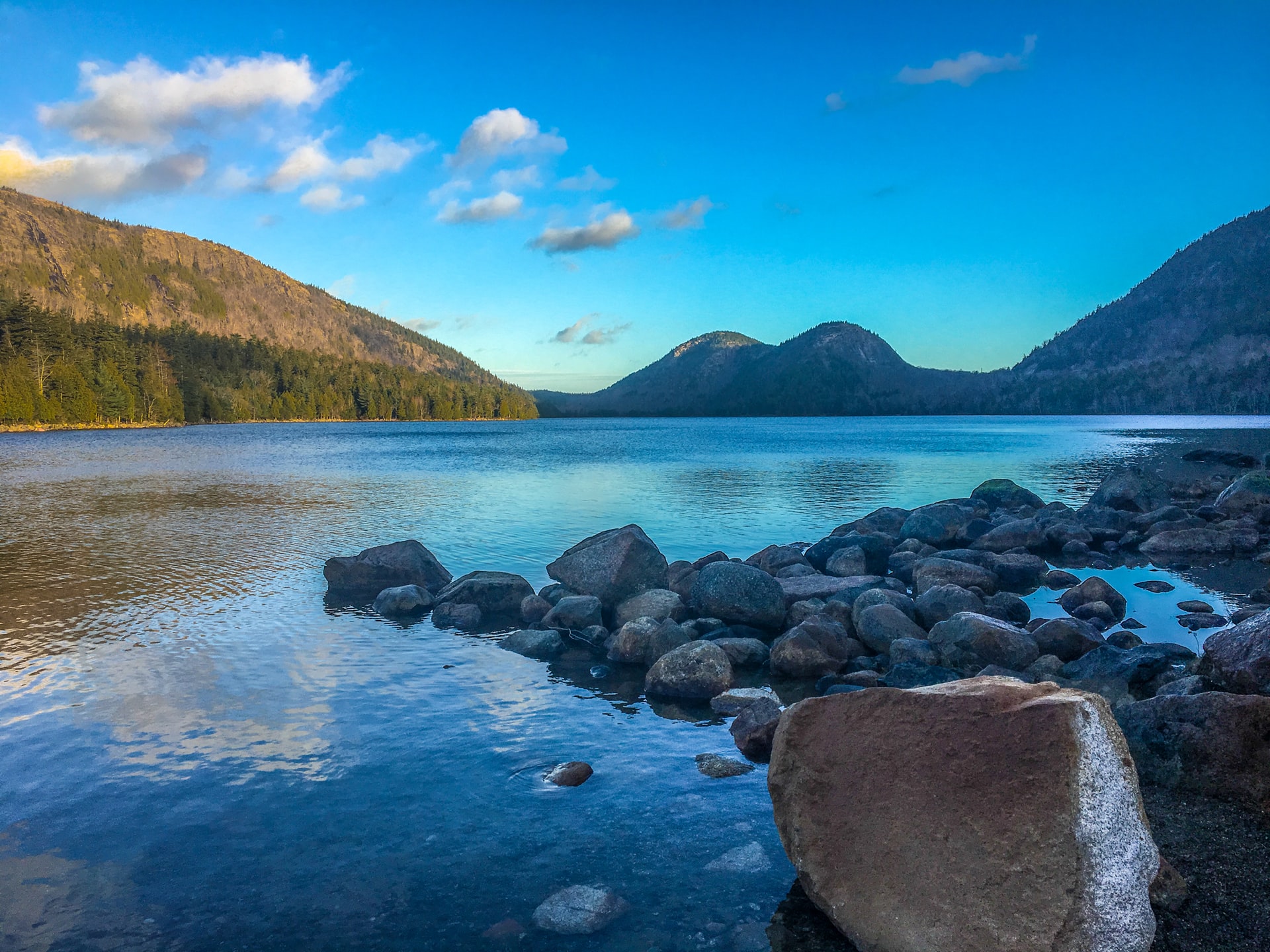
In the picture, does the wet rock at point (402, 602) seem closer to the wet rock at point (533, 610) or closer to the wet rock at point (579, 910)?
the wet rock at point (533, 610)

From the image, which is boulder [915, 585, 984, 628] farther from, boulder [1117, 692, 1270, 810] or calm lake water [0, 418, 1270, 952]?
boulder [1117, 692, 1270, 810]

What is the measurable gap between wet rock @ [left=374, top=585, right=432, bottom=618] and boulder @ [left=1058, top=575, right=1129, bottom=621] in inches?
566

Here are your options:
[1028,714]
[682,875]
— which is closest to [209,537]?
[682,875]

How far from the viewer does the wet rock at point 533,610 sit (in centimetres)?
1638

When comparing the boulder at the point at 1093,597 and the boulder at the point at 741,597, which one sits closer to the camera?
the boulder at the point at 741,597

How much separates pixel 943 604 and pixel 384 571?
43.6 feet

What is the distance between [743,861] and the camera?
24.0 feet

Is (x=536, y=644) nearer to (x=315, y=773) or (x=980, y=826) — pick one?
(x=315, y=773)

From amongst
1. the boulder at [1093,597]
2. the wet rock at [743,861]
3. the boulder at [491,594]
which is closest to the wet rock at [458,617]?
the boulder at [491,594]

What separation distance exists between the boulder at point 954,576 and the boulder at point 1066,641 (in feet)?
15.8

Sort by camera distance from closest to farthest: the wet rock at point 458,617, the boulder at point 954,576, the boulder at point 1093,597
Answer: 1. the wet rock at point 458,617
2. the boulder at point 1093,597
3. the boulder at point 954,576

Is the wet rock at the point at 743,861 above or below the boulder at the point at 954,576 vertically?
below

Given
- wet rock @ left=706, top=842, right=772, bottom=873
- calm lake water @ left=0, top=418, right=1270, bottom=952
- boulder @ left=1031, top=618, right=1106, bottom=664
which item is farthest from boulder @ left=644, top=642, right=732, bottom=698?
boulder @ left=1031, top=618, right=1106, bottom=664

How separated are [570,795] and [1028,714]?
525cm
